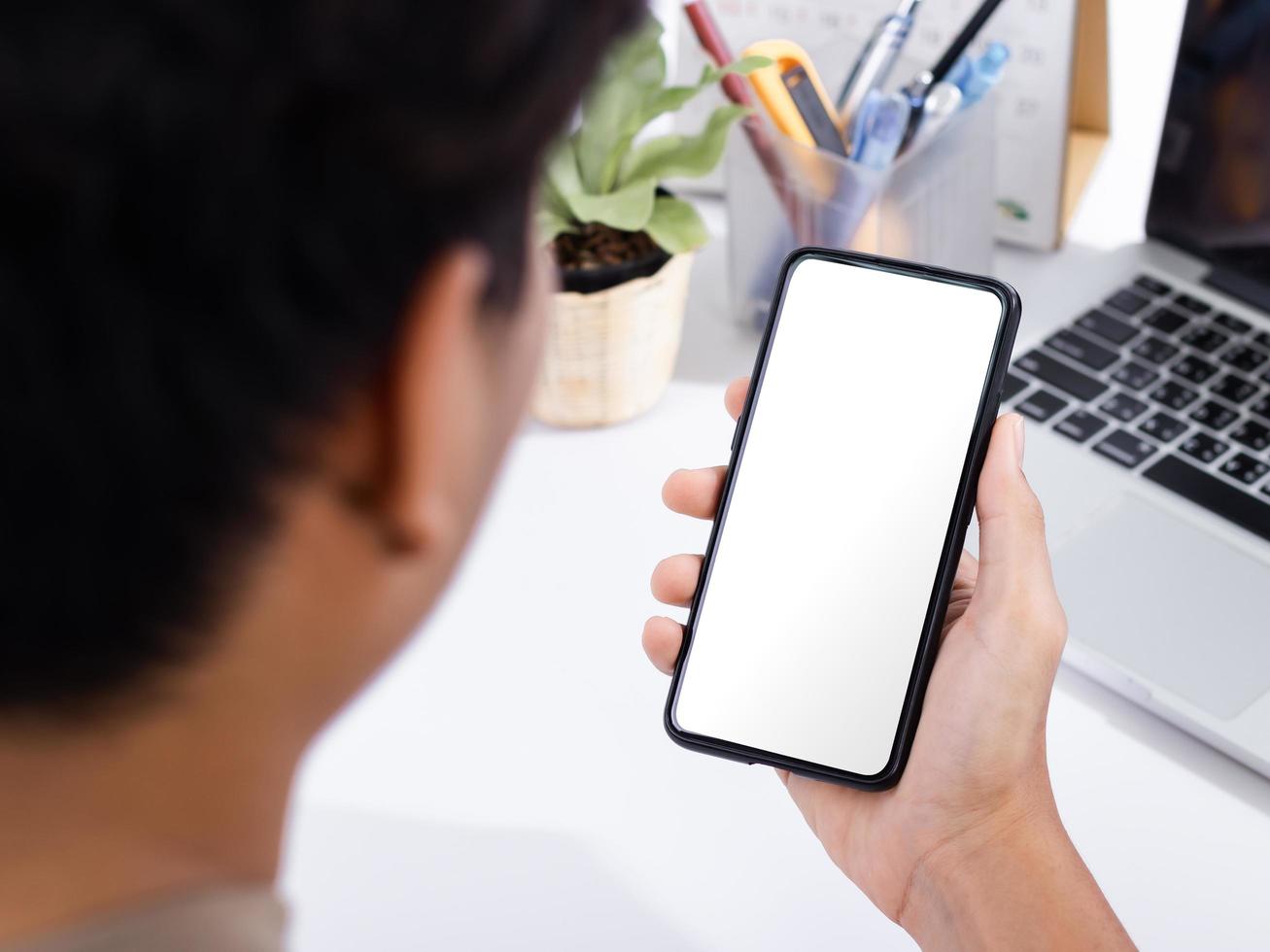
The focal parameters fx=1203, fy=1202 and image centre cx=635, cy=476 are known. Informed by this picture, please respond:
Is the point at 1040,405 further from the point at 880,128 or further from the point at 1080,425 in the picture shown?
the point at 880,128

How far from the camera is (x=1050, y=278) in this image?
761 millimetres

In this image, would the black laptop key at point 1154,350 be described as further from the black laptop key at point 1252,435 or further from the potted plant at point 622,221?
the potted plant at point 622,221

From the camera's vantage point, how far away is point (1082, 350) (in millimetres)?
679

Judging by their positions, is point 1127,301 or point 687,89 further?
point 1127,301

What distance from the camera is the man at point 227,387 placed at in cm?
16

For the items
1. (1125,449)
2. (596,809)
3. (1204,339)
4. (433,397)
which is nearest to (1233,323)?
(1204,339)

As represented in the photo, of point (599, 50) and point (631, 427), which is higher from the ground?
point (599, 50)

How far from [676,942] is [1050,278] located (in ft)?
1.62

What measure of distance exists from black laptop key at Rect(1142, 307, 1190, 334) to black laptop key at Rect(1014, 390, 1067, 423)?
0.30ft

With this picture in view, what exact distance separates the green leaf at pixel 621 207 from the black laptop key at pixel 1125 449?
267 mm

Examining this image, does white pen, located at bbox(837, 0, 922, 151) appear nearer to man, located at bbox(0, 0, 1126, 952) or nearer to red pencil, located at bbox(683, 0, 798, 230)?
red pencil, located at bbox(683, 0, 798, 230)

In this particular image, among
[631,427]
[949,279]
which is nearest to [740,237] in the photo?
[631,427]

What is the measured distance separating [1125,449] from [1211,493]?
47mm

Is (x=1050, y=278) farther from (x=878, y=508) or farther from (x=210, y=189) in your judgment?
(x=210, y=189)
